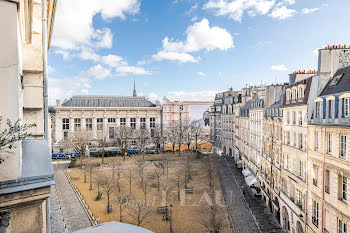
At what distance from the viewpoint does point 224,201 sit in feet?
90.5

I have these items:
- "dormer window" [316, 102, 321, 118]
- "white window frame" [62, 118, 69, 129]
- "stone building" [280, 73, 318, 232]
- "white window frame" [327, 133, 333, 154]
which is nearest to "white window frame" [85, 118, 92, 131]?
"white window frame" [62, 118, 69, 129]

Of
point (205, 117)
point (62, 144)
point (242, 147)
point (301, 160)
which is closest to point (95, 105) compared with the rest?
point (62, 144)

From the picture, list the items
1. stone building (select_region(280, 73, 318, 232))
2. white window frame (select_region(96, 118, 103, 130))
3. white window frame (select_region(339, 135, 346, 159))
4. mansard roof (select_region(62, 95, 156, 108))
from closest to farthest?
white window frame (select_region(339, 135, 346, 159))
stone building (select_region(280, 73, 318, 232))
white window frame (select_region(96, 118, 103, 130))
mansard roof (select_region(62, 95, 156, 108))

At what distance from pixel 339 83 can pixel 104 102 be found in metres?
63.2

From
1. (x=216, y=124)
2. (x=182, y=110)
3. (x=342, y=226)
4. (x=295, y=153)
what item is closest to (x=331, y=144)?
(x=342, y=226)

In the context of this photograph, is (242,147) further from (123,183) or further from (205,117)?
(205,117)

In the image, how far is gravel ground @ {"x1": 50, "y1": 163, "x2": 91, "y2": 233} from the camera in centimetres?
2022

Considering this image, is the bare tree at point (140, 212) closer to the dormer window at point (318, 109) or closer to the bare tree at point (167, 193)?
the bare tree at point (167, 193)

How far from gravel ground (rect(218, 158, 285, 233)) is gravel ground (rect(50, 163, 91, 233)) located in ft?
47.3

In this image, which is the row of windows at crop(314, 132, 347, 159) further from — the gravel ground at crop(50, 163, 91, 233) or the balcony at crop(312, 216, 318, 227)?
the gravel ground at crop(50, 163, 91, 233)

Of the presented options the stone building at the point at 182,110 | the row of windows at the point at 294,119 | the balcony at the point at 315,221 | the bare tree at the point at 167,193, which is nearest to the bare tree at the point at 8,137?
the balcony at the point at 315,221

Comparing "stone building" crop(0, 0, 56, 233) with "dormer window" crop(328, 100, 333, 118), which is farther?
"dormer window" crop(328, 100, 333, 118)

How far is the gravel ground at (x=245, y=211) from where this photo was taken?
73.3 feet

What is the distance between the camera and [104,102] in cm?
7056
